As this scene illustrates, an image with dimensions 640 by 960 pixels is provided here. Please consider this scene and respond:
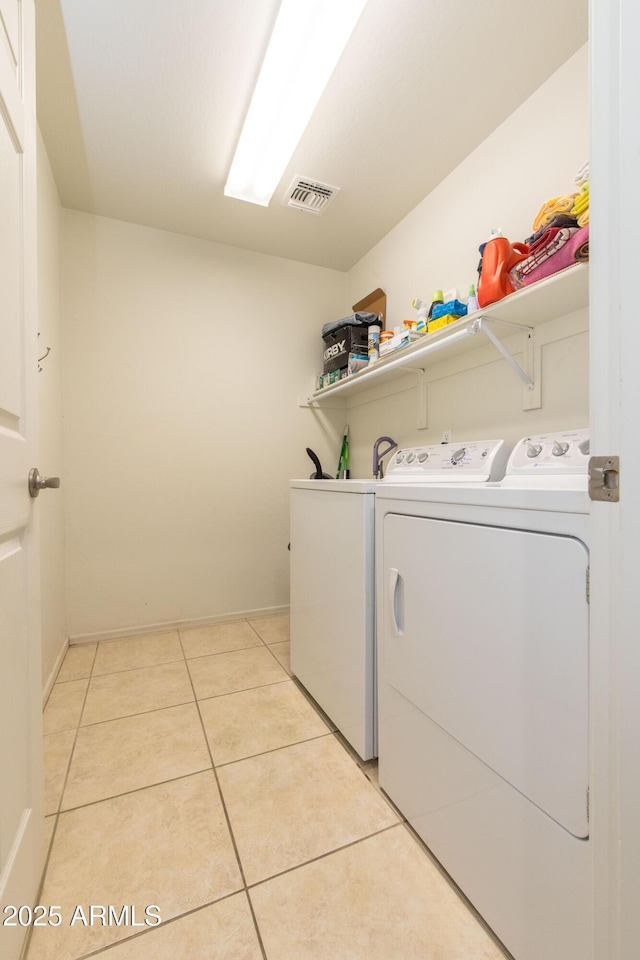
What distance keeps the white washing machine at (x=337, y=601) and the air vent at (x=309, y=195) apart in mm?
1578

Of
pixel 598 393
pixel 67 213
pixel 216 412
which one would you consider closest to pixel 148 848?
pixel 598 393

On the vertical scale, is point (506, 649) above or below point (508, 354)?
below

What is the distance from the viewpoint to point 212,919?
858 millimetres

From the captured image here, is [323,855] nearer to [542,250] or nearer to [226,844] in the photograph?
[226,844]

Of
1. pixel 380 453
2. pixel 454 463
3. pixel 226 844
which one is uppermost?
pixel 380 453

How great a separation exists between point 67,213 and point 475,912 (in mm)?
3395

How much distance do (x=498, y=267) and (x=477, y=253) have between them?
0.47 metres

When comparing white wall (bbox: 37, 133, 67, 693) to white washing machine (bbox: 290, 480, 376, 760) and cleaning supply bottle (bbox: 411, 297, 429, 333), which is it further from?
cleaning supply bottle (bbox: 411, 297, 429, 333)

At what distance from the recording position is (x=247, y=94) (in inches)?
61.6

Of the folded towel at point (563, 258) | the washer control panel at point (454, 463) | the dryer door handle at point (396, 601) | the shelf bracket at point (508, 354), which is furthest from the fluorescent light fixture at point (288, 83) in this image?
the dryer door handle at point (396, 601)

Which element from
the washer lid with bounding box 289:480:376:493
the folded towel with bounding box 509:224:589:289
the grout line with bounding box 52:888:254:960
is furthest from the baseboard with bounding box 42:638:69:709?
the folded towel with bounding box 509:224:589:289

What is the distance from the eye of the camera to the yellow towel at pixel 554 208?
1244mm

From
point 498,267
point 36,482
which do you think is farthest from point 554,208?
point 36,482

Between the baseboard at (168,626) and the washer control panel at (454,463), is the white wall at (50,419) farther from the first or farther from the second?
the washer control panel at (454,463)
